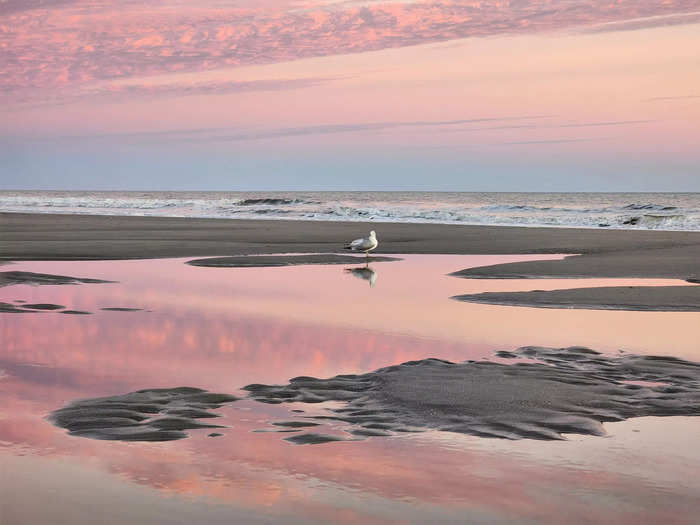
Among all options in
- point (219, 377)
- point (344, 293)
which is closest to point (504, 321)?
point (344, 293)

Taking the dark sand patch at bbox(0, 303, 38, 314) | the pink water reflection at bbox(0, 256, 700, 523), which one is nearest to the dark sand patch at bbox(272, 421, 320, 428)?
the pink water reflection at bbox(0, 256, 700, 523)

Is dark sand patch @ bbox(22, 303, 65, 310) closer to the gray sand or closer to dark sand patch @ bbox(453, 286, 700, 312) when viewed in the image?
the gray sand

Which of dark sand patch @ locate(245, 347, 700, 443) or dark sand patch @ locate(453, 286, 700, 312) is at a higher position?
dark sand patch @ locate(245, 347, 700, 443)

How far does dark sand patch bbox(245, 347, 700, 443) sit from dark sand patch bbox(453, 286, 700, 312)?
4.40 metres

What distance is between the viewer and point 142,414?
6.60m

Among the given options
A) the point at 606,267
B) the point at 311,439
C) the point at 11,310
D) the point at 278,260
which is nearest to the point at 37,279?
the point at 11,310

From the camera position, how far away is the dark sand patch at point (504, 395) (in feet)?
21.2

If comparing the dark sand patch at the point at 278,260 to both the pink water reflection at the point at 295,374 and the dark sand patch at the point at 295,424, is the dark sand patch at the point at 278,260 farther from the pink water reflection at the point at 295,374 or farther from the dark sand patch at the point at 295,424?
the dark sand patch at the point at 295,424

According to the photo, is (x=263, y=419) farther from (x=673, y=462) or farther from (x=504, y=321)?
(x=504, y=321)

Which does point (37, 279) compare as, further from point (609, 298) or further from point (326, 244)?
point (326, 244)

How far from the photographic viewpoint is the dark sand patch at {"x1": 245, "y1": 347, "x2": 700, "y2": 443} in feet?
21.2

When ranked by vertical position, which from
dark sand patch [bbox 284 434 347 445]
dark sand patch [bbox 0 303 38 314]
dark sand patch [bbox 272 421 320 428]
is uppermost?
dark sand patch [bbox 284 434 347 445]

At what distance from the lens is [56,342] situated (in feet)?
31.8

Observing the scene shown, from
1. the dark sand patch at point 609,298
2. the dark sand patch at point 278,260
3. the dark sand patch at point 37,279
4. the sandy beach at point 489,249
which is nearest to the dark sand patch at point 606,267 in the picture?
the sandy beach at point 489,249
